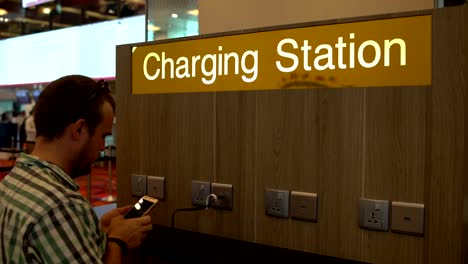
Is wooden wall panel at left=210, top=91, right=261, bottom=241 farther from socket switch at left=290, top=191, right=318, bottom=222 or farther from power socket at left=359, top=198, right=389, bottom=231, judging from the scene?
Result: power socket at left=359, top=198, right=389, bottom=231

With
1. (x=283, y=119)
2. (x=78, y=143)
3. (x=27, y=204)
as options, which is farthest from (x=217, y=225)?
(x=27, y=204)

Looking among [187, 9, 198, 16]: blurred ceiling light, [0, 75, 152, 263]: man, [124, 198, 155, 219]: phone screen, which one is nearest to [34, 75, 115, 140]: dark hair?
[0, 75, 152, 263]: man

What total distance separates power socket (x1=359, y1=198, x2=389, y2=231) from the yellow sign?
0.43m

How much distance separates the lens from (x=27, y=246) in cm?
106

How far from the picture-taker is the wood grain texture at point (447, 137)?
4.62 ft

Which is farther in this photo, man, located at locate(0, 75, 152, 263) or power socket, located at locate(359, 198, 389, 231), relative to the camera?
power socket, located at locate(359, 198, 389, 231)

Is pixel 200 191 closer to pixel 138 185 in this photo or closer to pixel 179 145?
pixel 179 145

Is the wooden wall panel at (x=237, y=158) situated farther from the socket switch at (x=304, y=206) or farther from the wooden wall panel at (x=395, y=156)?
the wooden wall panel at (x=395, y=156)

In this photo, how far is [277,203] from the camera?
1.77m

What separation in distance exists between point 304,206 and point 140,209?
2.13 feet

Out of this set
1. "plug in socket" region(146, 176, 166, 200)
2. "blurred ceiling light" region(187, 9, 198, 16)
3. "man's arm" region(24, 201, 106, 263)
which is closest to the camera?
"man's arm" region(24, 201, 106, 263)

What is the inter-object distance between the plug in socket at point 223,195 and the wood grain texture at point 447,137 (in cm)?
82

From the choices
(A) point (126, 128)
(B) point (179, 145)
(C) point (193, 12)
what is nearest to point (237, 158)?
(B) point (179, 145)

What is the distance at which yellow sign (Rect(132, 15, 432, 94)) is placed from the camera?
4.91ft
